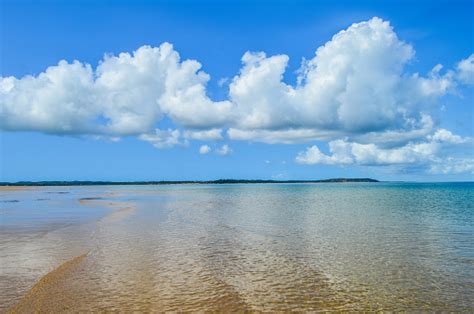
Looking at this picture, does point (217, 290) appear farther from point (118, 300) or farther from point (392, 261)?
point (392, 261)

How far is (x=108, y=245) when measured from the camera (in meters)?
20.4

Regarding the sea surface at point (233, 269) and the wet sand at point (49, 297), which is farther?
the sea surface at point (233, 269)

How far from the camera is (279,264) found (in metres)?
16.5

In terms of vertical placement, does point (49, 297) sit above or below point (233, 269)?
above

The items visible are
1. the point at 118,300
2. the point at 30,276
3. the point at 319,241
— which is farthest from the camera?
the point at 319,241

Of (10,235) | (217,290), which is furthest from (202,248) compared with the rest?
(10,235)

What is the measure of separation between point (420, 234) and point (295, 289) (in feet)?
56.8

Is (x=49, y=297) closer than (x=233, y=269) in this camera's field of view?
Yes

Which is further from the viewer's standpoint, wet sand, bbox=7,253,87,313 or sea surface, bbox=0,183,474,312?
sea surface, bbox=0,183,474,312

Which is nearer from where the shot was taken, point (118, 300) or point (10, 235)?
point (118, 300)

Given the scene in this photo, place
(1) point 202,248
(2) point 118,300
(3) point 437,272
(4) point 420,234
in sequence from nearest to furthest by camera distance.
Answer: (2) point 118,300 < (3) point 437,272 < (1) point 202,248 < (4) point 420,234

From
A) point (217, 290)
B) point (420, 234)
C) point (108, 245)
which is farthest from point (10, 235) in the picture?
point (420, 234)

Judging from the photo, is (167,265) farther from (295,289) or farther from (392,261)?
(392,261)

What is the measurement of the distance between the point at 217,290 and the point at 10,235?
17.5m
